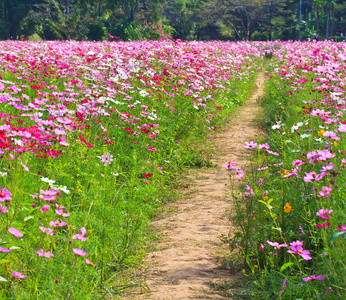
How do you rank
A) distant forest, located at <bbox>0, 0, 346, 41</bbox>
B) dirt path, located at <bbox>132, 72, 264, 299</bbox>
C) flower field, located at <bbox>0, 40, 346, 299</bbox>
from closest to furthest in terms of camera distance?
1. flower field, located at <bbox>0, 40, 346, 299</bbox>
2. dirt path, located at <bbox>132, 72, 264, 299</bbox>
3. distant forest, located at <bbox>0, 0, 346, 41</bbox>

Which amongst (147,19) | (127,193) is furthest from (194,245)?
(147,19)

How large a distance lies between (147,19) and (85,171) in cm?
3650

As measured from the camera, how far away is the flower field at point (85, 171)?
6.44 feet

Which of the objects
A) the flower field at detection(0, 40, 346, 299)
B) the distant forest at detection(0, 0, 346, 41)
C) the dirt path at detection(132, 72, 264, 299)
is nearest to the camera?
the flower field at detection(0, 40, 346, 299)

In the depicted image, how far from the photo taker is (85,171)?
3.27 metres

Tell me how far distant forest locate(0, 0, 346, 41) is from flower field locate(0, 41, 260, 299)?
23160 millimetres

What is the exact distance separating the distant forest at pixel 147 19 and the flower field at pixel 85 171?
23.2 meters

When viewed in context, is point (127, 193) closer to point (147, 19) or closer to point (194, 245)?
point (194, 245)

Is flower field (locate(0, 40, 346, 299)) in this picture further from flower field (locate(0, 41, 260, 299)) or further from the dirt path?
the dirt path

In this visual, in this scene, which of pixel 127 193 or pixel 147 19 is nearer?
pixel 127 193

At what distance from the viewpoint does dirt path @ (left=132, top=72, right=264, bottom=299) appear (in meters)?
2.24

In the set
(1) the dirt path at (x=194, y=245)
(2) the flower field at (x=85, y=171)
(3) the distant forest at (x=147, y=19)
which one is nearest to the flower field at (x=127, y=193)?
(2) the flower field at (x=85, y=171)

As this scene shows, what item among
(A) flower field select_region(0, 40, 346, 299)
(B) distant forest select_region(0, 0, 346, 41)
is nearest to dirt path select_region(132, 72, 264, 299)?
(A) flower field select_region(0, 40, 346, 299)

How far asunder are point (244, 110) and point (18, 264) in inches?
290
